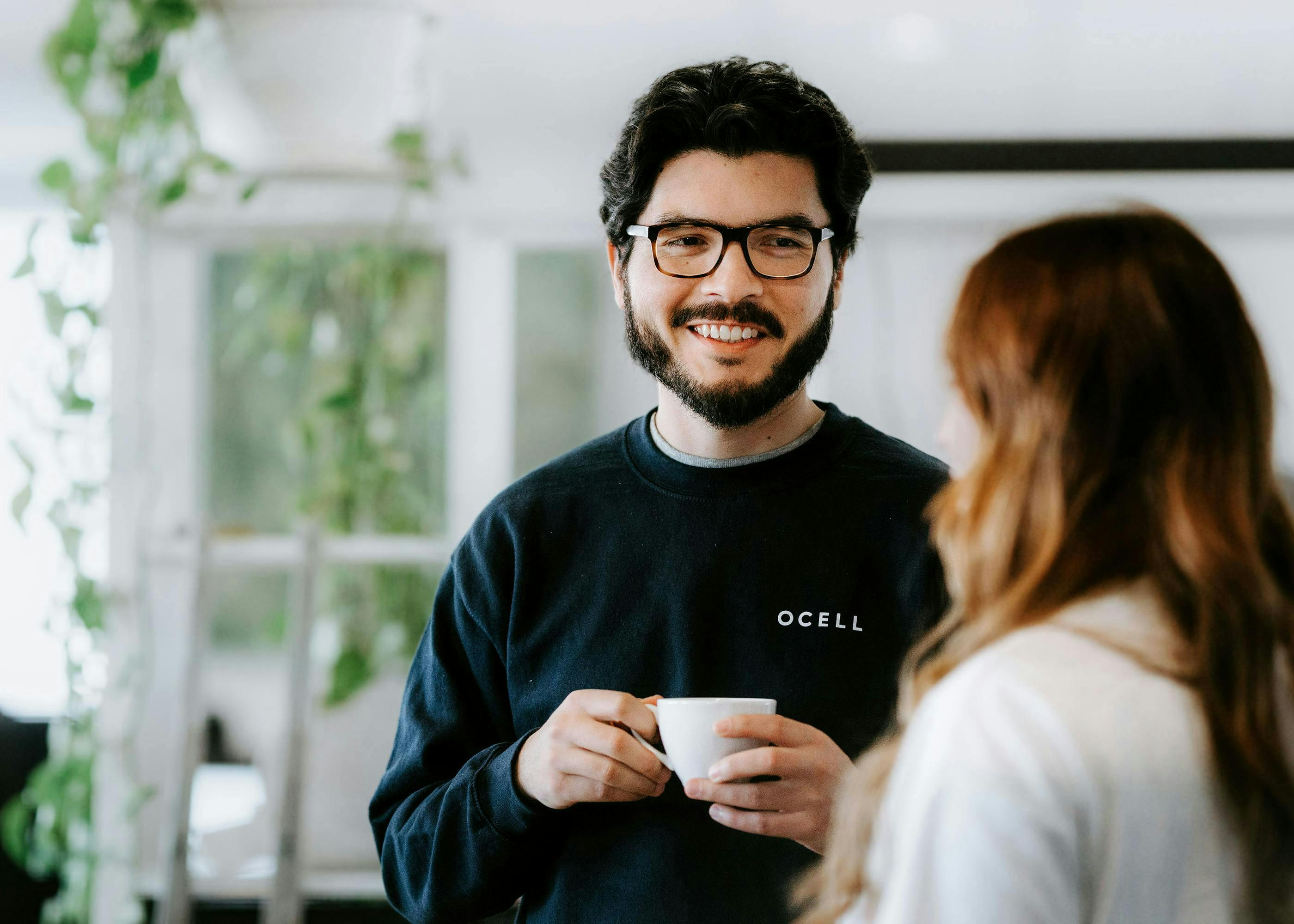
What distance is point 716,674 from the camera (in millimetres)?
978

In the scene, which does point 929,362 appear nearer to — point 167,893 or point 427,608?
point 427,608

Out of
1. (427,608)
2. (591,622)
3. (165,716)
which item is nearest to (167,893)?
(165,716)

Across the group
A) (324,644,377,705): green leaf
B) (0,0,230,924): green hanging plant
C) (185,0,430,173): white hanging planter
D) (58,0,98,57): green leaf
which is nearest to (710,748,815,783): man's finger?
(185,0,430,173): white hanging planter

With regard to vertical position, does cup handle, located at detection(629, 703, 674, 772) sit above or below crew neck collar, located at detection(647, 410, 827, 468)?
below

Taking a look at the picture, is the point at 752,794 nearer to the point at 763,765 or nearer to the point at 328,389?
the point at 763,765

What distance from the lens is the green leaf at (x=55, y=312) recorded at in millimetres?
2021

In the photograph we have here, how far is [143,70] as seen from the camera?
1.95 m

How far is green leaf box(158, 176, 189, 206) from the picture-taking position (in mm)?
2045

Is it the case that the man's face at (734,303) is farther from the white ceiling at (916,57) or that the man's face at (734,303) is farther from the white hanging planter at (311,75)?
the white ceiling at (916,57)

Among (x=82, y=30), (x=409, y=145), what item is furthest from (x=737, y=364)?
(x=82, y=30)

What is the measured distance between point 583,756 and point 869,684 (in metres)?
0.27

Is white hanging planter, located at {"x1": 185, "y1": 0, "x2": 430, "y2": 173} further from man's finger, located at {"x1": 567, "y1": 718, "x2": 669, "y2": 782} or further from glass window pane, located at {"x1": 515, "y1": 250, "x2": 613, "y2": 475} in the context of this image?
man's finger, located at {"x1": 567, "y1": 718, "x2": 669, "y2": 782}

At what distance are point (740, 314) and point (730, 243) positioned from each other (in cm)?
7

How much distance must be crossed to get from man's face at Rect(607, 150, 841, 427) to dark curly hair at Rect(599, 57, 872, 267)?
0.05ft
